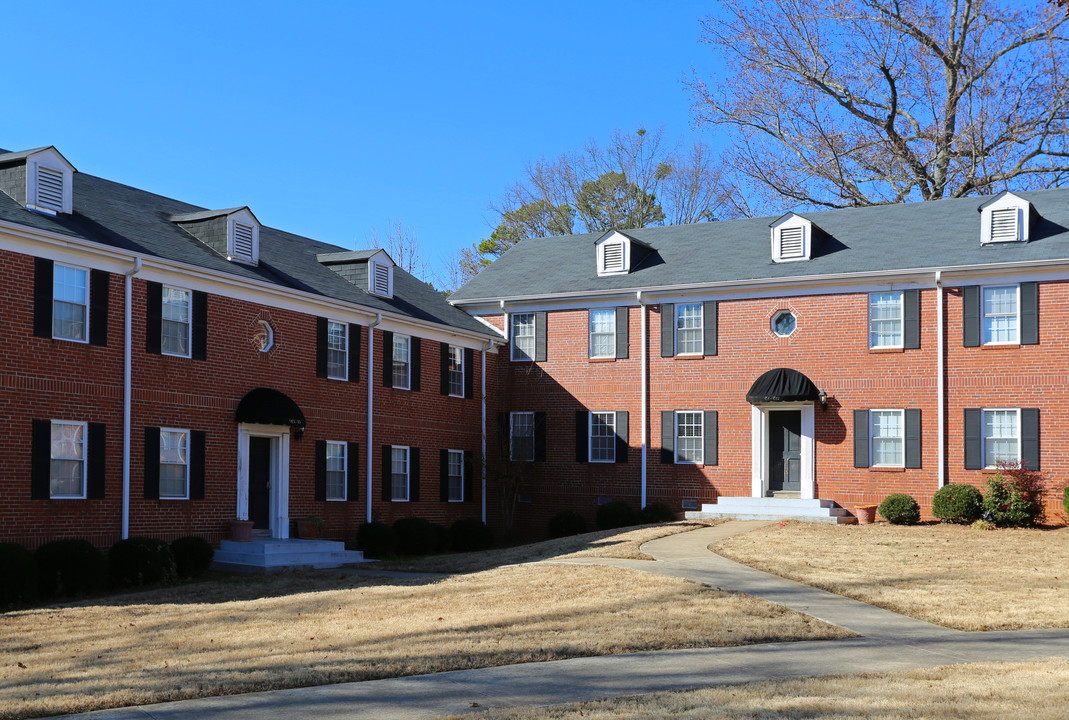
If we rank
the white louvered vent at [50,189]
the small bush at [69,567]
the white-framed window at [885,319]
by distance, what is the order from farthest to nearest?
the white-framed window at [885,319]
the white louvered vent at [50,189]
the small bush at [69,567]

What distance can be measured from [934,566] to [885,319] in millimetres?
9803

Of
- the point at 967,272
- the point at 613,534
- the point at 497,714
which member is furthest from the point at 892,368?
the point at 497,714

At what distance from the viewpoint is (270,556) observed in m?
21.6

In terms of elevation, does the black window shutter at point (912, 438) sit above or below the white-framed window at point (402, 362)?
below

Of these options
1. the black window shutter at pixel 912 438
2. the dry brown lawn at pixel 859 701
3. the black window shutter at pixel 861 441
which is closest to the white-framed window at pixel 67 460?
the dry brown lawn at pixel 859 701

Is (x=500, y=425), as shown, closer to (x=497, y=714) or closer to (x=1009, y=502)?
(x=1009, y=502)

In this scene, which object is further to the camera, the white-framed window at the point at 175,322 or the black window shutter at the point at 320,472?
the black window shutter at the point at 320,472

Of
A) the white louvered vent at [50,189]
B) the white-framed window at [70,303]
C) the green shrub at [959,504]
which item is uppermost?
the white louvered vent at [50,189]

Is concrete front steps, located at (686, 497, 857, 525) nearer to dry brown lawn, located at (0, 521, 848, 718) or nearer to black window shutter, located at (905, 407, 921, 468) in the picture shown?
black window shutter, located at (905, 407, 921, 468)

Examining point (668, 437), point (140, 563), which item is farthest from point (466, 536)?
point (140, 563)

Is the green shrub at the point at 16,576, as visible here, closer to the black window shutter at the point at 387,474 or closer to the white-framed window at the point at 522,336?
the black window shutter at the point at 387,474

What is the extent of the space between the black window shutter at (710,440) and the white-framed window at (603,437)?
2520 millimetres

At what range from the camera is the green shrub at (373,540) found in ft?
82.4

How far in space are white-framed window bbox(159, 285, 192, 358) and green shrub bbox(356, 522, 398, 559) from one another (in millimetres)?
6016
